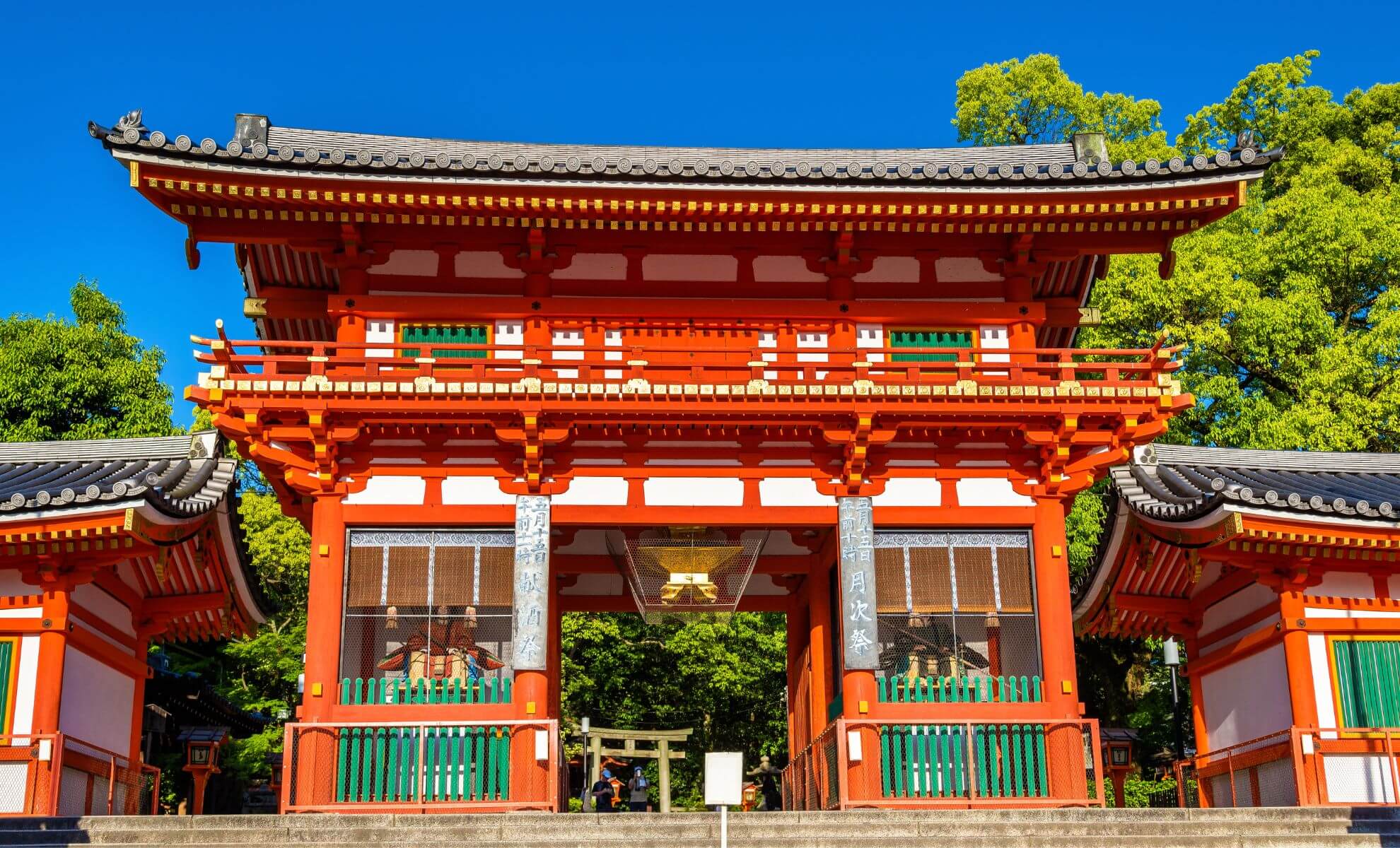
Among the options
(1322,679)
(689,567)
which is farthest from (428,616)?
(1322,679)

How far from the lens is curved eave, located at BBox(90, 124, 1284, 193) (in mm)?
13438

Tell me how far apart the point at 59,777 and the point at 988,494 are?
9.93m

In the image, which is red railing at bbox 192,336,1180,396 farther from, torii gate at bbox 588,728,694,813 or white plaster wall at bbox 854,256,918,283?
torii gate at bbox 588,728,694,813

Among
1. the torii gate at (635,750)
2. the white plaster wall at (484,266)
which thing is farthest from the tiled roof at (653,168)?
the torii gate at (635,750)

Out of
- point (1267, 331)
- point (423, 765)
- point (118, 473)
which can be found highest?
point (1267, 331)

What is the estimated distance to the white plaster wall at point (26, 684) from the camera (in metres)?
13.2

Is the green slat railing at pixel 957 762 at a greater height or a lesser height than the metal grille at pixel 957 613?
lesser

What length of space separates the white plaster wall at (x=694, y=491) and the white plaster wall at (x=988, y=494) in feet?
8.00

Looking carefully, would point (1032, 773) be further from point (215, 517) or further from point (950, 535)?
point (215, 517)

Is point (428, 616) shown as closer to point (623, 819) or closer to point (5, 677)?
point (623, 819)

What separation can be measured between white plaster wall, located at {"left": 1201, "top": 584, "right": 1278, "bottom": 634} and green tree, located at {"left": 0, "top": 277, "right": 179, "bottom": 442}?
22157 mm

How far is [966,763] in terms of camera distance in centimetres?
1327

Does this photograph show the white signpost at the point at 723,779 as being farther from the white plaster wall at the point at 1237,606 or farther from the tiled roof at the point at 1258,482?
the white plaster wall at the point at 1237,606

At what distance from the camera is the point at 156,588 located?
1669 centimetres
